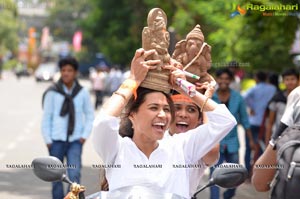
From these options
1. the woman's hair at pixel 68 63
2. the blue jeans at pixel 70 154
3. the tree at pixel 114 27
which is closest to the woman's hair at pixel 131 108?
the blue jeans at pixel 70 154

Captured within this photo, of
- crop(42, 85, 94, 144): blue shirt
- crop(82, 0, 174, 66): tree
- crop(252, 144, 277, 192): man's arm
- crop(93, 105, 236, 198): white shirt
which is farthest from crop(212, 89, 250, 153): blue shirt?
crop(82, 0, 174, 66): tree

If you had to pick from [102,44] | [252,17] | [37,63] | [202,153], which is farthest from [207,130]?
[37,63]

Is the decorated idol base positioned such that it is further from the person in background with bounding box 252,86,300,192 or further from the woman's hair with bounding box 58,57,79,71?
the woman's hair with bounding box 58,57,79,71

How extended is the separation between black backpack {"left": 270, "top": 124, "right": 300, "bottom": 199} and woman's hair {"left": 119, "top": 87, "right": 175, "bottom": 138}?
2.05 feet

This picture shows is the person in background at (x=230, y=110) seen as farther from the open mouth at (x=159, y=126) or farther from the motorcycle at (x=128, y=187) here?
the motorcycle at (x=128, y=187)

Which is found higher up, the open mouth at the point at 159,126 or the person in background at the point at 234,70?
the open mouth at the point at 159,126

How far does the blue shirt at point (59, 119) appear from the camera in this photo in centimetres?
830

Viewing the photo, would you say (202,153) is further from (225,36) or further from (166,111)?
(225,36)

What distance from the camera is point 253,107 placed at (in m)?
12.0

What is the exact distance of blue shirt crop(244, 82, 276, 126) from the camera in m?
11.9

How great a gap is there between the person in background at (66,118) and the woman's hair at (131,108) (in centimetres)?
403

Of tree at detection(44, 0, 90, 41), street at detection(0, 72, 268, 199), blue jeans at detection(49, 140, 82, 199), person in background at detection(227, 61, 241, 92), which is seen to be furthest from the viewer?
tree at detection(44, 0, 90, 41)

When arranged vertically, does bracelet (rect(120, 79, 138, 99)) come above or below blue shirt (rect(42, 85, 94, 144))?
above

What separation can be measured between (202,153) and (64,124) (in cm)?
448
